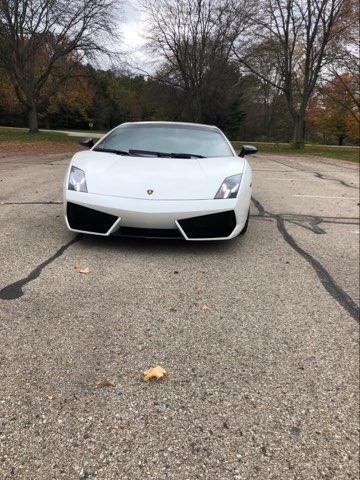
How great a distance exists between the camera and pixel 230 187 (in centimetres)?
388

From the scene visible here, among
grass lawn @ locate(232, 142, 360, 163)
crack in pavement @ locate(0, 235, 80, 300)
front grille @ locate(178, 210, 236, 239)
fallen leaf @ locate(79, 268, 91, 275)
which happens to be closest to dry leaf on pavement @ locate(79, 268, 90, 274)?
fallen leaf @ locate(79, 268, 91, 275)

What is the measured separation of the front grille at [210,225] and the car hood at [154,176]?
7.6 inches

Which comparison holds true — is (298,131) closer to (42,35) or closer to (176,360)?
(42,35)

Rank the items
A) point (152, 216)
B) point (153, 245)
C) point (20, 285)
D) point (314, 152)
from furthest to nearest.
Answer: point (314, 152)
point (153, 245)
point (152, 216)
point (20, 285)

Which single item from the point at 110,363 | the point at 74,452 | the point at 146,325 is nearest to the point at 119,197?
the point at 146,325

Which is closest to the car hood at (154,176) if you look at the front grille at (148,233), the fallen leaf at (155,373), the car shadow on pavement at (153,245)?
the front grille at (148,233)

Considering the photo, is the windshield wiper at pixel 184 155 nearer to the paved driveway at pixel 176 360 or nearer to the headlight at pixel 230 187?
the headlight at pixel 230 187

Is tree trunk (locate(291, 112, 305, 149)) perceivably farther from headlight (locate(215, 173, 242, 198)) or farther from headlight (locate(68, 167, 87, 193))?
headlight (locate(68, 167, 87, 193))

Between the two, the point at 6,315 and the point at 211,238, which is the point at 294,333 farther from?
the point at 6,315

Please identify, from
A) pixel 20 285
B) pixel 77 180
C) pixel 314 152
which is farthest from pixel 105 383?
pixel 314 152

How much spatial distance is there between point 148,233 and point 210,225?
0.57m

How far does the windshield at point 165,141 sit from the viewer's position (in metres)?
4.64

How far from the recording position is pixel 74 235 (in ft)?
14.0

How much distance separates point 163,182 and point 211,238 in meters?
0.68
